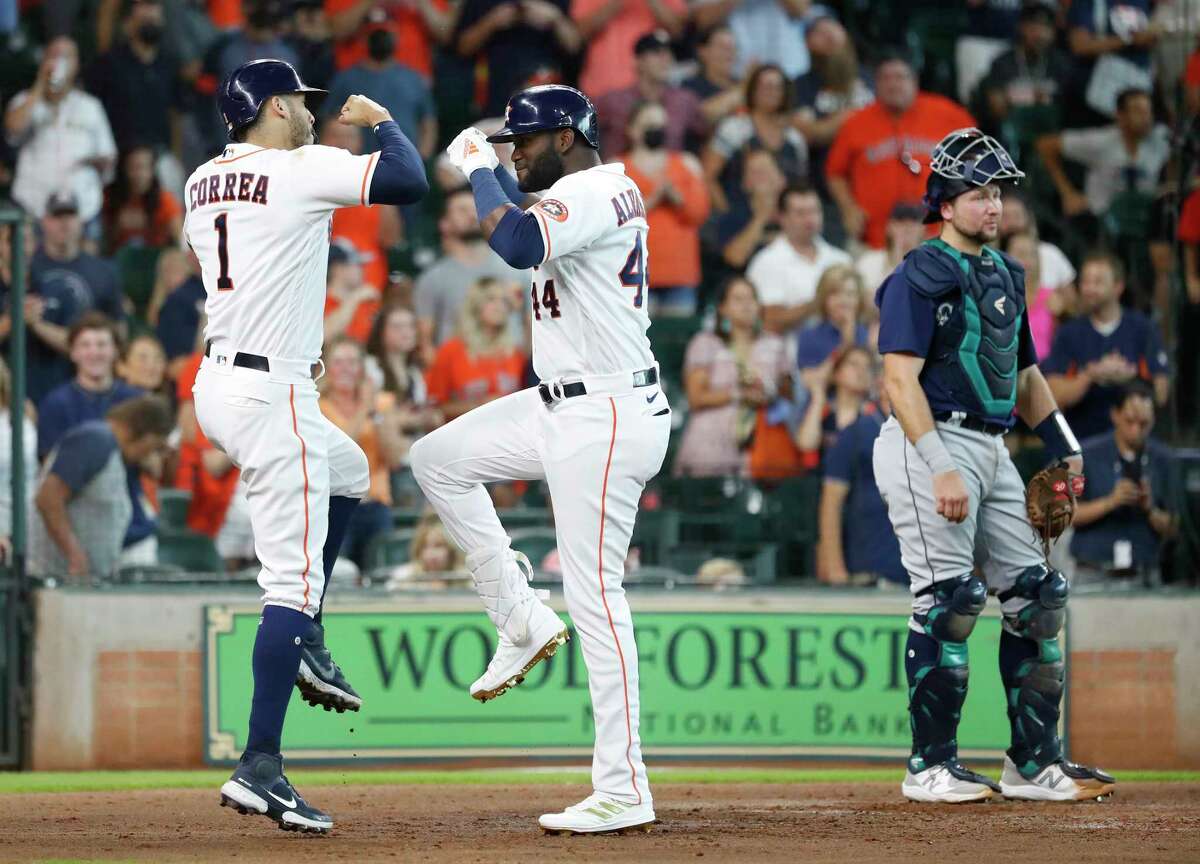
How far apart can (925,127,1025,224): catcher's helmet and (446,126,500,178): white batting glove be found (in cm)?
178

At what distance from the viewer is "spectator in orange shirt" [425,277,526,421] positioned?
10.4 meters

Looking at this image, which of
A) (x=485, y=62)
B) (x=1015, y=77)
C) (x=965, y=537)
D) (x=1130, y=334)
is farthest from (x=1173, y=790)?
(x=485, y=62)

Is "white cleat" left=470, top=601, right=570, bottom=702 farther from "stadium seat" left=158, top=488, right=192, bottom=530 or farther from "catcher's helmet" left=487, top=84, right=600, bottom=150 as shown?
"stadium seat" left=158, top=488, right=192, bottom=530

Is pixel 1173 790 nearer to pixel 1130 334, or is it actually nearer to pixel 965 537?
pixel 965 537

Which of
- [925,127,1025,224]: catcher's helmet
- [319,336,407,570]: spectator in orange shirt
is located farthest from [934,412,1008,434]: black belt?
[319,336,407,570]: spectator in orange shirt

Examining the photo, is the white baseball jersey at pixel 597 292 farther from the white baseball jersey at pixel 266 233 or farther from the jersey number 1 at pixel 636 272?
the white baseball jersey at pixel 266 233

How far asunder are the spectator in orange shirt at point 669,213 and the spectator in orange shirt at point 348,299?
1.76 metres

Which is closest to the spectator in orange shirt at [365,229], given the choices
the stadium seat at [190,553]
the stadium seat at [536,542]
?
the stadium seat at [190,553]

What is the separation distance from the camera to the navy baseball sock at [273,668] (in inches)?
232

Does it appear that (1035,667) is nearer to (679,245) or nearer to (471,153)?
(471,153)

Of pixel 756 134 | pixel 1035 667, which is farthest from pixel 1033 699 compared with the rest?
pixel 756 134

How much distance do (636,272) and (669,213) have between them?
5319 mm

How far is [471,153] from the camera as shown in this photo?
5984 mm

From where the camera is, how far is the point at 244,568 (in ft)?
31.4
